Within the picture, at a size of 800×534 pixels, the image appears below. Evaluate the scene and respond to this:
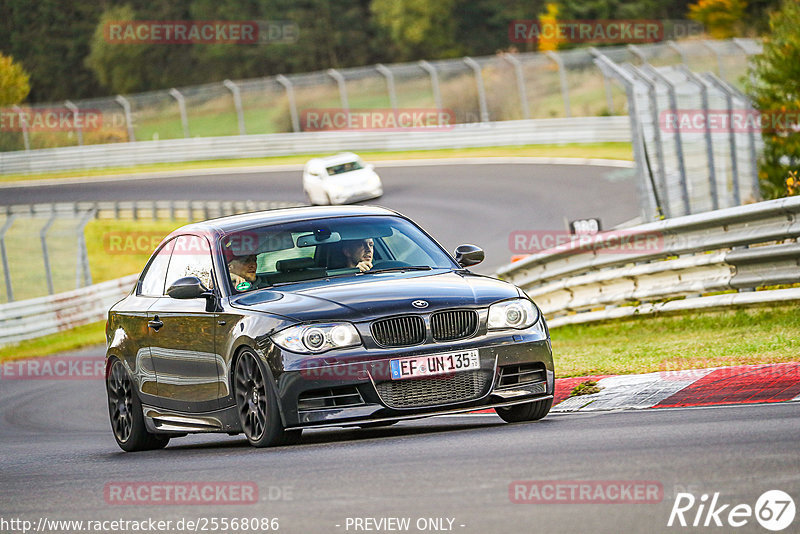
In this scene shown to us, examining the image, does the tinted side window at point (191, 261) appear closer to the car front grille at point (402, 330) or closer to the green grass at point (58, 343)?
the car front grille at point (402, 330)

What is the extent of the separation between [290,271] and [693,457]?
3.74 m

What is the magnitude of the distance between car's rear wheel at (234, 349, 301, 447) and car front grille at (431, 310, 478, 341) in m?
1.05

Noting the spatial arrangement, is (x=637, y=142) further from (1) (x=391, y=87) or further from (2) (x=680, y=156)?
(1) (x=391, y=87)

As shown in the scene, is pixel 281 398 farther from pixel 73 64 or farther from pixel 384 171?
pixel 73 64

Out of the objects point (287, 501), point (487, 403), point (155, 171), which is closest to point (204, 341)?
point (487, 403)

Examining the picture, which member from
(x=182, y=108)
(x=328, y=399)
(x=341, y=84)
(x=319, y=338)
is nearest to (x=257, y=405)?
(x=328, y=399)

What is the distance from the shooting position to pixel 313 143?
52.7 meters

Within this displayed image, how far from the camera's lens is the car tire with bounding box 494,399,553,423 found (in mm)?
8945

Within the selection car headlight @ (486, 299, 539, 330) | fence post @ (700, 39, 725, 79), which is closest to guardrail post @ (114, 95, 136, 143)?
fence post @ (700, 39, 725, 79)

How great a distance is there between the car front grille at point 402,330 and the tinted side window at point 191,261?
63.8 inches

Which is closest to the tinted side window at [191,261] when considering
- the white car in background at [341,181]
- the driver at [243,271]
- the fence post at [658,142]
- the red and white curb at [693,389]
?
the driver at [243,271]

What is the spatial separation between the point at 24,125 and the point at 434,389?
175 ft

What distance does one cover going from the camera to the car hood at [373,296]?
8406 mm

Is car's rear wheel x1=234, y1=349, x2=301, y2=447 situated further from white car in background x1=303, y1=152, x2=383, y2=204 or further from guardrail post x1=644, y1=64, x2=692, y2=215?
white car in background x1=303, y1=152, x2=383, y2=204
